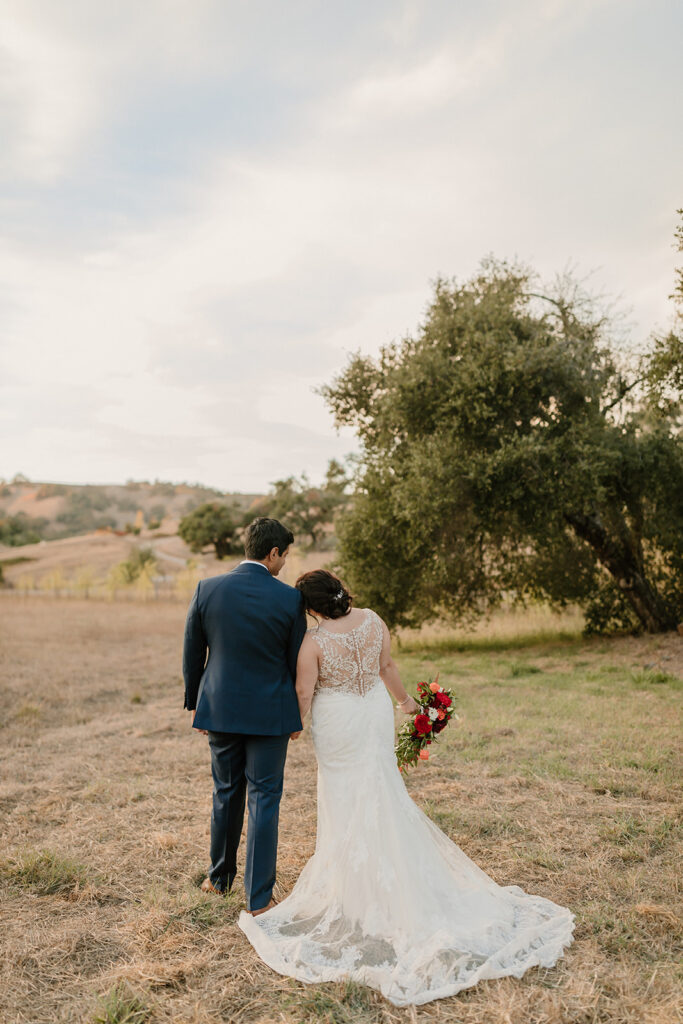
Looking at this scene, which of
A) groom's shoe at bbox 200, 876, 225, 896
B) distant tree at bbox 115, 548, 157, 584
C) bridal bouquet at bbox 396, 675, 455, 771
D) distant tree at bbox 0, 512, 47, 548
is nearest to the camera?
groom's shoe at bbox 200, 876, 225, 896

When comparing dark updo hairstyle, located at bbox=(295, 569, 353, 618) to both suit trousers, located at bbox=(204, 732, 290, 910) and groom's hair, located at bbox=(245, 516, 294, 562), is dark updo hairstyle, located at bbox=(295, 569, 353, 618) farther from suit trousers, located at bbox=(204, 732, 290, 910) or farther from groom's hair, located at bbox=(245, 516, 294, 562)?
suit trousers, located at bbox=(204, 732, 290, 910)

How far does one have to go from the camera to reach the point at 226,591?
472cm

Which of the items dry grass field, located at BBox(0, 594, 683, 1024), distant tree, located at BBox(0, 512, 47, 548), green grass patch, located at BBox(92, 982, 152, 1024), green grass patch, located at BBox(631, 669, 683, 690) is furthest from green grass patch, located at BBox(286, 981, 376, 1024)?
distant tree, located at BBox(0, 512, 47, 548)

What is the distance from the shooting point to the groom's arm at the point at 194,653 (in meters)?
4.88

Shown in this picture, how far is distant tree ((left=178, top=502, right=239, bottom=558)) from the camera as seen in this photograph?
183 feet

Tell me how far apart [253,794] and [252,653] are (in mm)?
952

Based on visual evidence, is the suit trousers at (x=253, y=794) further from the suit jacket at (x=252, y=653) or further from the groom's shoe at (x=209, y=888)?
the groom's shoe at (x=209, y=888)

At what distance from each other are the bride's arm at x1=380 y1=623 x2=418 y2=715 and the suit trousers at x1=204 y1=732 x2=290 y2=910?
2.76 ft

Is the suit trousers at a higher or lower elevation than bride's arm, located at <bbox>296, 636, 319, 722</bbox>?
lower

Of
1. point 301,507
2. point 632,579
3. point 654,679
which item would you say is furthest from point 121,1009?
point 301,507

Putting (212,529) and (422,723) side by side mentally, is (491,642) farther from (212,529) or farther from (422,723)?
(212,529)

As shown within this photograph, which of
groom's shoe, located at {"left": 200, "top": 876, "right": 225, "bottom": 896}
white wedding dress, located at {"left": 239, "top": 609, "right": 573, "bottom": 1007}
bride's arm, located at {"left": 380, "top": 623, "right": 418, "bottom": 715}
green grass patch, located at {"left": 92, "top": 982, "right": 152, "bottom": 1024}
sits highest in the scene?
bride's arm, located at {"left": 380, "top": 623, "right": 418, "bottom": 715}

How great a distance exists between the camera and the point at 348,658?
4.72 meters

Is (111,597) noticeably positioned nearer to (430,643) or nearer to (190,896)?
(430,643)
